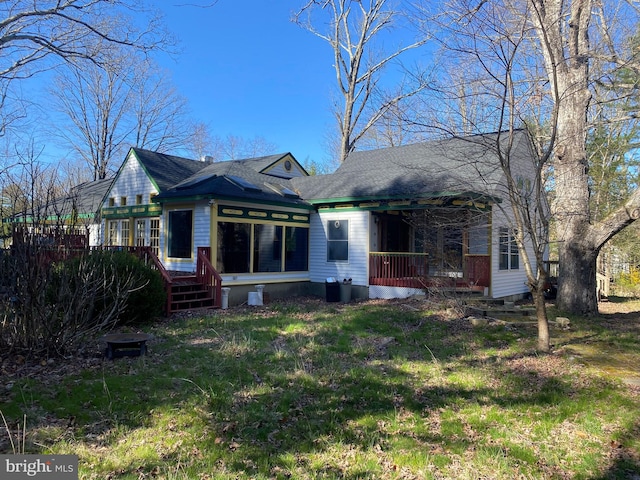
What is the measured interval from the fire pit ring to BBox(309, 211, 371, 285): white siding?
8144mm

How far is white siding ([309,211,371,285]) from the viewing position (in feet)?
44.4

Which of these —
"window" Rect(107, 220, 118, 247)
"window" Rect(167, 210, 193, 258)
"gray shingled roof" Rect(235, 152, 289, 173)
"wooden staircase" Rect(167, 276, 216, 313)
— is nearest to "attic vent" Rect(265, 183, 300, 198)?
"gray shingled roof" Rect(235, 152, 289, 173)

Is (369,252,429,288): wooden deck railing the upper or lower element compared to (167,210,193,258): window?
lower

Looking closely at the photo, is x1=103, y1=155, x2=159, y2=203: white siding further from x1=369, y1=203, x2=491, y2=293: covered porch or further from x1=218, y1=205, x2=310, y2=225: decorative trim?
x1=369, y1=203, x2=491, y2=293: covered porch

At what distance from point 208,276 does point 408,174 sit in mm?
7296

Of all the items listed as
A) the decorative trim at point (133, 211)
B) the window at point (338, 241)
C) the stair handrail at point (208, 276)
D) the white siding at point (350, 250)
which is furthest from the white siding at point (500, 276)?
the decorative trim at point (133, 211)

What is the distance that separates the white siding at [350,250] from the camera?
13.5m

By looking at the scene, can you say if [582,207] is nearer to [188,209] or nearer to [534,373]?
[534,373]

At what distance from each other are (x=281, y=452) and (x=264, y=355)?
2.79 m

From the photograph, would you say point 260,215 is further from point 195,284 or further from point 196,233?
point 195,284

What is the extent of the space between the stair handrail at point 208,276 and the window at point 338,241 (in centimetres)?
427

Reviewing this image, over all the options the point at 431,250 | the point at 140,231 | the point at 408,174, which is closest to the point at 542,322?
the point at 431,250

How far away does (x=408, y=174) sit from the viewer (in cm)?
1398

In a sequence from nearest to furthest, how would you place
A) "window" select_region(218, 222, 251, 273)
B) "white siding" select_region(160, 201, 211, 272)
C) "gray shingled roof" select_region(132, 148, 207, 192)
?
"white siding" select_region(160, 201, 211, 272) < "window" select_region(218, 222, 251, 273) < "gray shingled roof" select_region(132, 148, 207, 192)
